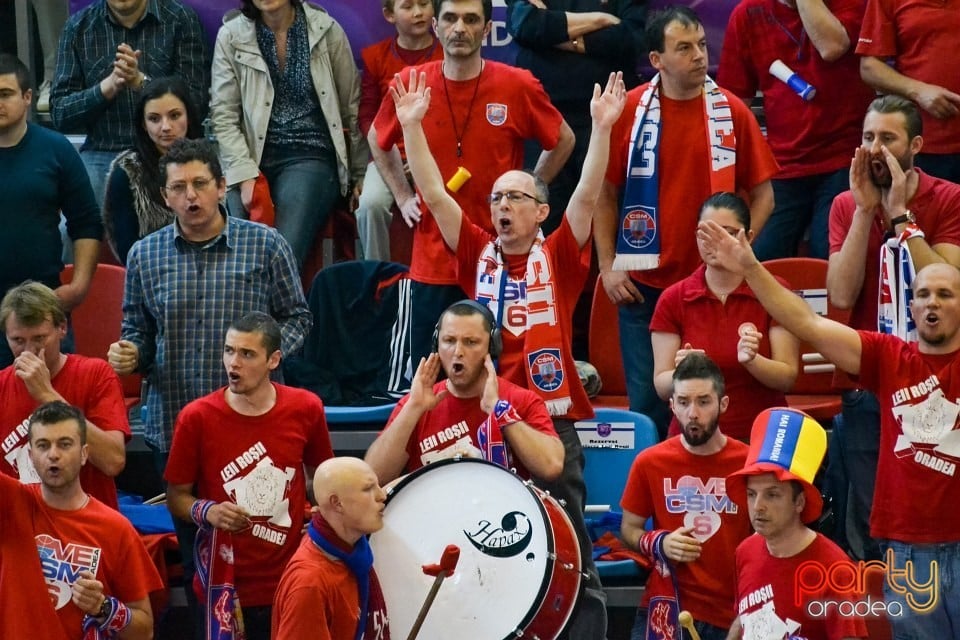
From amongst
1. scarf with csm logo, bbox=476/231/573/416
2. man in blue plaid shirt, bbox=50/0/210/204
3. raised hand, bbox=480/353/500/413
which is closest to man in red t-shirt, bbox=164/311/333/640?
raised hand, bbox=480/353/500/413

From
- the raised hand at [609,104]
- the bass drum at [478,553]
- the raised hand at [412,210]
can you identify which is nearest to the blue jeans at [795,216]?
the raised hand at [609,104]

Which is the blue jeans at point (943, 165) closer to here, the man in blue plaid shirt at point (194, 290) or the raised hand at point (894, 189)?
the raised hand at point (894, 189)

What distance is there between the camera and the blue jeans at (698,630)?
6.36m

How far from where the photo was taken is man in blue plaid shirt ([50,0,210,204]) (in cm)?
838

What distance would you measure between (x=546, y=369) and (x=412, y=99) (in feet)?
4.36

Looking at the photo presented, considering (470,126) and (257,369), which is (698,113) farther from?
(257,369)

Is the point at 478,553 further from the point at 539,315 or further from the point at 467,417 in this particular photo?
the point at 539,315

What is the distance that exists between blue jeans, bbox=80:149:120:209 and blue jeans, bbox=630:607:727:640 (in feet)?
11.7

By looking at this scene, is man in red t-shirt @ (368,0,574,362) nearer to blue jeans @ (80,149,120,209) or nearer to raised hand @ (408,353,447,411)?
raised hand @ (408,353,447,411)

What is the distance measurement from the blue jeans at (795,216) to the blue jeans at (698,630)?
2.41 m

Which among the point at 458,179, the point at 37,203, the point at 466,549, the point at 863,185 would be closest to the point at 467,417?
the point at 466,549

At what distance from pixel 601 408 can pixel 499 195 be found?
103 centimetres

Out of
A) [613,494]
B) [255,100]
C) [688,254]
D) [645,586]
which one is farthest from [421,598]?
[255,100]

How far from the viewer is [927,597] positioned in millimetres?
6109
